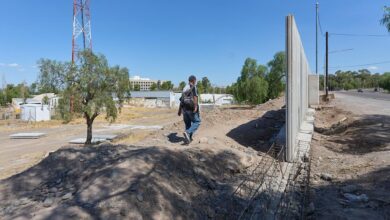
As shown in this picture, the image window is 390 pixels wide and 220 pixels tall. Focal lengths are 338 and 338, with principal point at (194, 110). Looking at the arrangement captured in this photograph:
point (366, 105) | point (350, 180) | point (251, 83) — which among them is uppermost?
point (251, 83)

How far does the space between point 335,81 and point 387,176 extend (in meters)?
143

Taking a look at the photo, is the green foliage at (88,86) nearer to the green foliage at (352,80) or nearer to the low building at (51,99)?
the low building at (51,99)

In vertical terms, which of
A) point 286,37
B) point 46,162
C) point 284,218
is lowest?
point 284,218

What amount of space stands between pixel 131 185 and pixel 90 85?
509 inches

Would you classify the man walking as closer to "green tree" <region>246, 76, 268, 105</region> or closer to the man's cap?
the man's cap

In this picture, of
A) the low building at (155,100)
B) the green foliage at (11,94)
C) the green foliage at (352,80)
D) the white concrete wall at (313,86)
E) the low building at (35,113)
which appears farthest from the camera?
the green foliage at (352,80)

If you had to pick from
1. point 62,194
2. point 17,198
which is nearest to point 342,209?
point 62,194

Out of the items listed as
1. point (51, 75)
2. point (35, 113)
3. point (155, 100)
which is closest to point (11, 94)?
point (155, 100)

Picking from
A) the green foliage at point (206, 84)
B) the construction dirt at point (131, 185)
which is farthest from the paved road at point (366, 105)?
the green foliage at point (206, 84)

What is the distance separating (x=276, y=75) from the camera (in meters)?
41.8

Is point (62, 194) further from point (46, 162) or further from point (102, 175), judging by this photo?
point (46, 162)

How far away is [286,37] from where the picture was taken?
692 cm

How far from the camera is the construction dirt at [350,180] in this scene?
4608 mm

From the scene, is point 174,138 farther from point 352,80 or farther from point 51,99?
point 352,80
